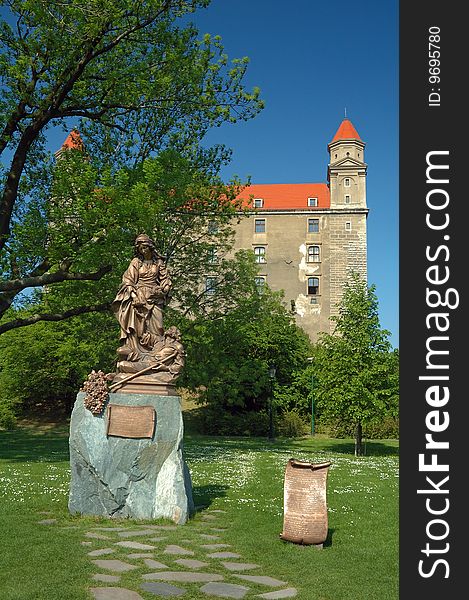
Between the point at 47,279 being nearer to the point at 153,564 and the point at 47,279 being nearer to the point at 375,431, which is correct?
the point at 153,564

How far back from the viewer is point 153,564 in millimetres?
7828

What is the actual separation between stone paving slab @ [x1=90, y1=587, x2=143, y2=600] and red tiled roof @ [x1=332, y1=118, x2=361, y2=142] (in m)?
63.4

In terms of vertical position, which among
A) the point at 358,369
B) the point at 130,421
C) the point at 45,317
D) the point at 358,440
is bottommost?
the point at 358,440

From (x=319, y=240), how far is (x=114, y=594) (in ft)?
194

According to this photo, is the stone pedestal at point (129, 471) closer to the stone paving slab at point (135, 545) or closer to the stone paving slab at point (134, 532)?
the stone paving slab at point (134, 532)

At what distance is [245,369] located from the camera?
34.1m

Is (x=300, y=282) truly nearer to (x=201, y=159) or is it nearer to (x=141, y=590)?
(x=201, y=159)

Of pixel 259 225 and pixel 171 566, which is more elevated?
pixel 259 225

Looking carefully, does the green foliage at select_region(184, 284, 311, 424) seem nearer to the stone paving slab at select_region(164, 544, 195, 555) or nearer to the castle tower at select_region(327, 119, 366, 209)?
the stone paving slab at select_region(164, 544, 195, 555)

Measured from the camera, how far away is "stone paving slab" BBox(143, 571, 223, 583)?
23.6ft

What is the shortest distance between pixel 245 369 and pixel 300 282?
30.9 meters

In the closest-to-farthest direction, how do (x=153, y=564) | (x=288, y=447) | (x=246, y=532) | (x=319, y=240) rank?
(x=153, y=564), (x=246, y=532), (x=288, y=447), (x=319, y=240)

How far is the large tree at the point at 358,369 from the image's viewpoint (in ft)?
80.9

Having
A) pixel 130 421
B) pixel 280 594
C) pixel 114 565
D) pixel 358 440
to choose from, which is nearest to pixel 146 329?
pixel 130 421
